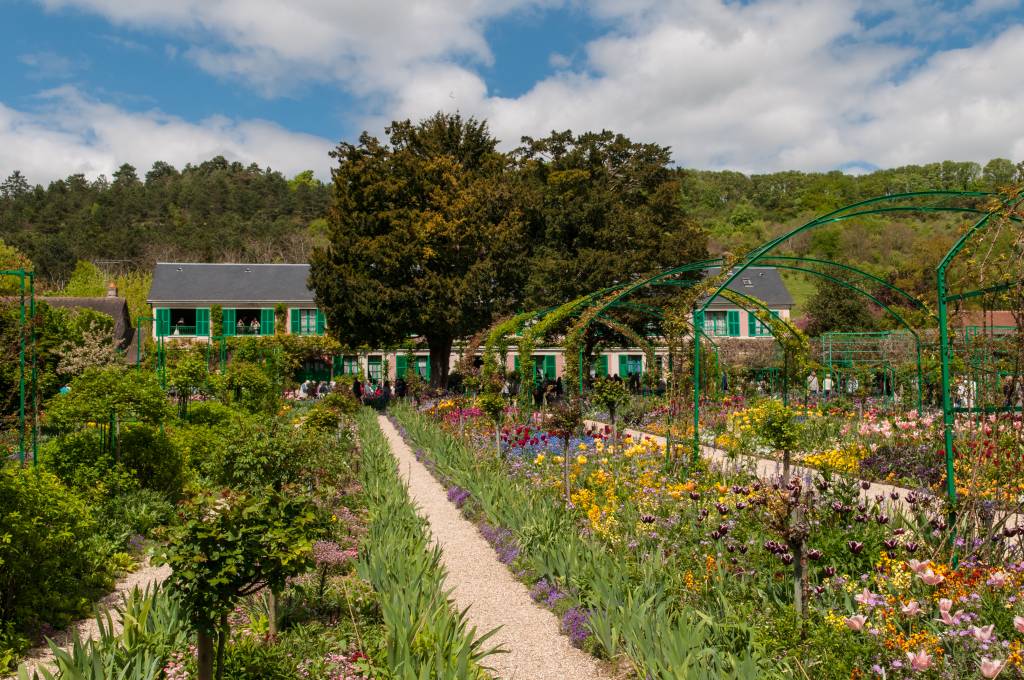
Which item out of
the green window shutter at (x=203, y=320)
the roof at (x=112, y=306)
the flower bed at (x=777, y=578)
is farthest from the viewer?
the green window shutter at (x=203, y=320)

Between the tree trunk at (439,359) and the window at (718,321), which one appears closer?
the tree trunk at (439,359)

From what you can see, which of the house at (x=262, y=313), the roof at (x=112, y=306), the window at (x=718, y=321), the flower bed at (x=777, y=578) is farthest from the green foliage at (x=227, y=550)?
the window at (x=718, y=321)

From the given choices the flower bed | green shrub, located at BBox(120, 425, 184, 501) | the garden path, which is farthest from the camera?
green shrub, located at BBox(120, 425, 184, 501)

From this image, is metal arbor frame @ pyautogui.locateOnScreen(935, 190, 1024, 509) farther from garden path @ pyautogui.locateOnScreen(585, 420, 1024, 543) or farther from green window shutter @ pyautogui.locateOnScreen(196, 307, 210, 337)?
green window shutter @ pyautogui.locateOnScreen(196, 307, 210, 337)

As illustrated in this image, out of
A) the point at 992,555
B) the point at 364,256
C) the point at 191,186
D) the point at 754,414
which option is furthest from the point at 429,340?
the point at 191,186

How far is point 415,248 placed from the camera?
23156 millimetres

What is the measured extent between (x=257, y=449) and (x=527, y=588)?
2.36 m

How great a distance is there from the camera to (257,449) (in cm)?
593

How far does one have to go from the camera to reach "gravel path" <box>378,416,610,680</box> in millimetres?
4297

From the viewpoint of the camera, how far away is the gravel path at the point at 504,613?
4297 millimetres

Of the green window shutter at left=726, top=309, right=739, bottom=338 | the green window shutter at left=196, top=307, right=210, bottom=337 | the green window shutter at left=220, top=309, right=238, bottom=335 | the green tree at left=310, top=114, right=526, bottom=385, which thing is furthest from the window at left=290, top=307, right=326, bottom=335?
the green window shutter at left=726, top=309, right=739, bottom=338

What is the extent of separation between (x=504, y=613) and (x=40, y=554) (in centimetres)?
302

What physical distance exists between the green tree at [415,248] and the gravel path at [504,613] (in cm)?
1505

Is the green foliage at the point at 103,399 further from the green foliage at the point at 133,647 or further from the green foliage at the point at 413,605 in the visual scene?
the green foliage at the point at 133,647
